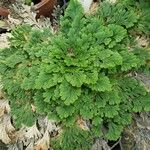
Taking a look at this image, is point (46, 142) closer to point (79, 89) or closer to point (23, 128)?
point (23, 128)

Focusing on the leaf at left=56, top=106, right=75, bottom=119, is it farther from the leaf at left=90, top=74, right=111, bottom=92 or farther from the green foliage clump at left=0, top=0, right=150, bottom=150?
the leaf at left=90, top=74, right=111, bottom=92

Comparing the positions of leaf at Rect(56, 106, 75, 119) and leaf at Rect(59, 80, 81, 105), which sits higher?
leaf at Rect(59, 80, 81, 105)

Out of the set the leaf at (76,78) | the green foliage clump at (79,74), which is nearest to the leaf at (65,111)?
the green foliage clump at (79,74)

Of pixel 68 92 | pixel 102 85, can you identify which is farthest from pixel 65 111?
pixel 102 85

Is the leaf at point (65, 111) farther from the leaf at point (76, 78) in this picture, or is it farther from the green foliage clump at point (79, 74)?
the leaf at point (76, 78)

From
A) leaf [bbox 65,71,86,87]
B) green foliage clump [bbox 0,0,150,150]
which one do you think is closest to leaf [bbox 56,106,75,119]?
green foliage clump [bbox 0,0,150,150]

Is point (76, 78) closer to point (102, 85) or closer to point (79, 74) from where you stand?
point (79, 74)

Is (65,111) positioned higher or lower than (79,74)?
lower

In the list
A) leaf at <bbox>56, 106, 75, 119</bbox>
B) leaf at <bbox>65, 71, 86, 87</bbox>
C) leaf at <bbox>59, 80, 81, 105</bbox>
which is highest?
leaf at <bbox>65, 71, 86, 87</bbox>

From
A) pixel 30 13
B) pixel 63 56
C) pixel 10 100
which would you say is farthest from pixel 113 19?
pixel 10 100
